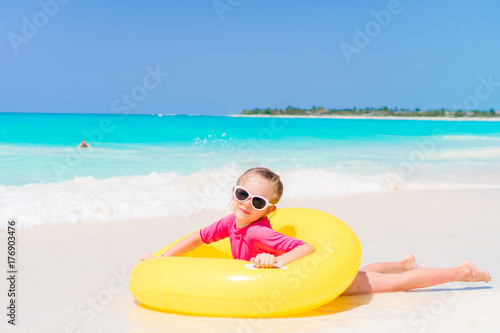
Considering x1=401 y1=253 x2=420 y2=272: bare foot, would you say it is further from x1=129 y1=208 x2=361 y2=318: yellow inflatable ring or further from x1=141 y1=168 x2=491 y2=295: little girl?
x1=129 y1=208 x2=361 y2=318: yellow inflatable ring

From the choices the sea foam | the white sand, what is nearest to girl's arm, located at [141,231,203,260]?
the white sand

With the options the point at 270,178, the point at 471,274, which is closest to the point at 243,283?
the point at 270,178

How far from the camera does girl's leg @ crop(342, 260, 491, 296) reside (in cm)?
363

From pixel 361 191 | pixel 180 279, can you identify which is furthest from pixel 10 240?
pixel 361 191

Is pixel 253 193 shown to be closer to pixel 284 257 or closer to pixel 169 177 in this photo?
pixel 284 257

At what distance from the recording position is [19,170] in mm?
11227

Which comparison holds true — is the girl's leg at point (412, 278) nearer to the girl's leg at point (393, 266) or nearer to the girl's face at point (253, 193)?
the girl's leg at point (393, 266)

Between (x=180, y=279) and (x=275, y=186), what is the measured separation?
0.76 m

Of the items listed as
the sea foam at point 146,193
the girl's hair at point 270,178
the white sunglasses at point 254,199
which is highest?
the sea foam at point 146,193

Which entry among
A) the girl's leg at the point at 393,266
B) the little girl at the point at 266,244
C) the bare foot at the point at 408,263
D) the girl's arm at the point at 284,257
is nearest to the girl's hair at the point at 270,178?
the little girl at the point at 266,244

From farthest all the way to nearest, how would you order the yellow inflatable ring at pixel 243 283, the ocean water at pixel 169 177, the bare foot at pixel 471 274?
the ocean water at pixel 169 177, the bare foot at pixel 471 274, the yellow inflatable ring at pixel 243 283

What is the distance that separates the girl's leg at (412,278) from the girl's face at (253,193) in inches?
32.5

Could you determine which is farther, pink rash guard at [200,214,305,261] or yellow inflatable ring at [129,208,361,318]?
pink rash guard at [200,214,305,261]

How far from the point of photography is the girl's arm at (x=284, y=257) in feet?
9.98
